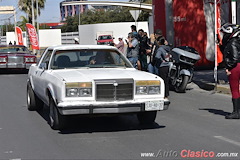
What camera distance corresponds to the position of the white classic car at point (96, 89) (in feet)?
26.0

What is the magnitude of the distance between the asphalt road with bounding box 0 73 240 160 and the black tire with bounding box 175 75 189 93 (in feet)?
9.03

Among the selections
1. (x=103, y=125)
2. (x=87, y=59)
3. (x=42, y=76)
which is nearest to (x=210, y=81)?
(x=87, y=59)

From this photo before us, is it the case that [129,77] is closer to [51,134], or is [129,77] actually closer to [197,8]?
[51,134]

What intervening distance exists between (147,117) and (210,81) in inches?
303

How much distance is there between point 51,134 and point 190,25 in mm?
12618

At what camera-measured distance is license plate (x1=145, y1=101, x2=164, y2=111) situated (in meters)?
8.16

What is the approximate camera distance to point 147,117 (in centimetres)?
895

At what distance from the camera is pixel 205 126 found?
8.98 meters

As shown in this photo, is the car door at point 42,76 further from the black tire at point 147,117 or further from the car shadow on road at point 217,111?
the car shadow on road at point 217,111

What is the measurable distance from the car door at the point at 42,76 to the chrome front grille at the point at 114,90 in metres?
1.52

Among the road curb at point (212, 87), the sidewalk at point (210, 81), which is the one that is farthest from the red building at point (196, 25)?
the road curb at point (212, 87)

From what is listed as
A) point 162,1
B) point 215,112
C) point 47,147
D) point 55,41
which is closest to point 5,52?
point 162,1

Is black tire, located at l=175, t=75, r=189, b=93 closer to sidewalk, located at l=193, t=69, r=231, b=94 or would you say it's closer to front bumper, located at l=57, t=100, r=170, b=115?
sidewalk, located at l=193, t=69, r=231, b=94

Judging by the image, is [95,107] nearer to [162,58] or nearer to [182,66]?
[162,58]
